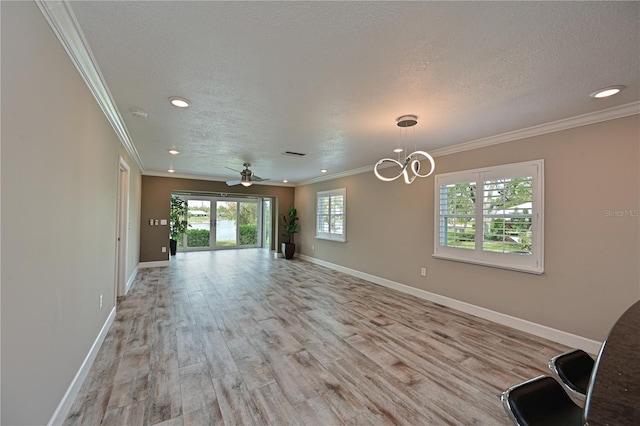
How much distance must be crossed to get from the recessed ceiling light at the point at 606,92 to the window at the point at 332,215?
4593 mm

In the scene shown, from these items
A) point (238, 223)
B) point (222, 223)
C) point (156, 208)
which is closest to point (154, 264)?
point (156, 208)

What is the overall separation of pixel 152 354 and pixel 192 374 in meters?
0.61

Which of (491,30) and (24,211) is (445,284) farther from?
(24,211)

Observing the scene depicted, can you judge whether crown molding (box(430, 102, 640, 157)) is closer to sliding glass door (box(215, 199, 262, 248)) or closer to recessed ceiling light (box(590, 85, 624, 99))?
recessed ceiling light (box(590, 85, 624, 99))

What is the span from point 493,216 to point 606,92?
1682 mm

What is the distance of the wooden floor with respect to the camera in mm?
1905

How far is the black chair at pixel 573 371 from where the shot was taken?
1223mm

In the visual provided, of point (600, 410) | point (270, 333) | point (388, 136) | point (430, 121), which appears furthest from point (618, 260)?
point (270, 333)

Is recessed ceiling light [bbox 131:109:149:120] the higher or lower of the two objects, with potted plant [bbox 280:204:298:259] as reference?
higher

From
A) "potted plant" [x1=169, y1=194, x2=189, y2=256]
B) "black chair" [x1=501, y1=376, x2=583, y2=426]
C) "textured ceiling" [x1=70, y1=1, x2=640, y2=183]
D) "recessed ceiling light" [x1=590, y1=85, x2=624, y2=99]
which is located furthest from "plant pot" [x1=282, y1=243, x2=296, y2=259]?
"black chair" [x1=501, y1=376, x2=583, y2=426]

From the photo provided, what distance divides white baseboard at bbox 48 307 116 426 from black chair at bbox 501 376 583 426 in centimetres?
243

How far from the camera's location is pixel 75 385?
2020mm

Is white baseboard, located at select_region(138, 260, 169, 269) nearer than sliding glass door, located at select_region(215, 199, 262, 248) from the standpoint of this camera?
Yes

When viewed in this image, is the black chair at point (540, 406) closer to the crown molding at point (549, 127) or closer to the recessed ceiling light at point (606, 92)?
the recessed ceiling light at point (606, 92)
